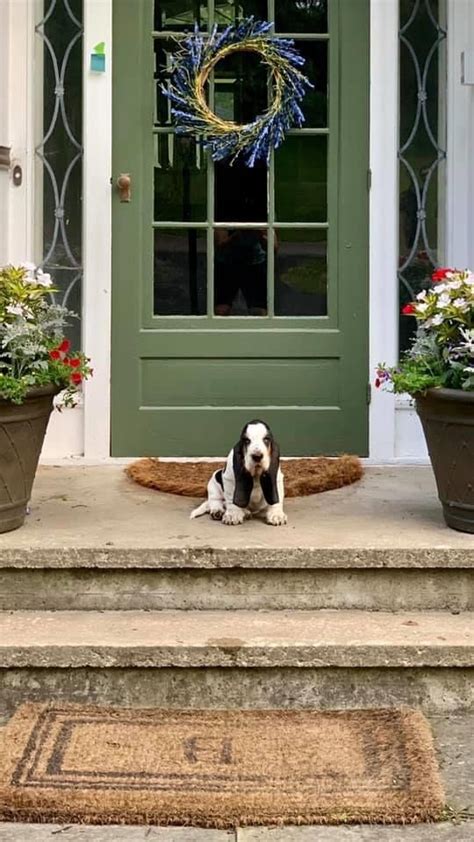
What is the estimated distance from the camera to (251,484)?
345cm

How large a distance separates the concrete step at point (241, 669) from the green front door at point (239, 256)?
1.74m

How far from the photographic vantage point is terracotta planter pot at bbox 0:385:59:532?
10.5 feet

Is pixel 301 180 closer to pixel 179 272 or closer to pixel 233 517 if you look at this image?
pixel 179 272

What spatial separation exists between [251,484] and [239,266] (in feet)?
4.40

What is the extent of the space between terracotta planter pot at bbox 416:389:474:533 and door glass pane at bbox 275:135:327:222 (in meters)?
1.42

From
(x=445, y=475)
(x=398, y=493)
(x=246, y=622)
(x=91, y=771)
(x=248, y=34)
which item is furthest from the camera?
(x=248, y=34)

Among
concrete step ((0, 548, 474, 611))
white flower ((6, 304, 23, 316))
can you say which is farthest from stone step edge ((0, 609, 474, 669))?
white flower ((6, 304, 23, 316))

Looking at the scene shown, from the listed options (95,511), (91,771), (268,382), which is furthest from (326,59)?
(91,771)

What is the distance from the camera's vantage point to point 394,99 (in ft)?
14.5

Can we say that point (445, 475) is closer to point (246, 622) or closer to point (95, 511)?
point (246, 622)

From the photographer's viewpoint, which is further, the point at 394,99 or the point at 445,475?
the point at 394,99

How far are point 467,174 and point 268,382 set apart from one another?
119cm

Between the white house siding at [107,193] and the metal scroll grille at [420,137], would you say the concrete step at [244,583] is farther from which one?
the metal scroll grille at [420,137]

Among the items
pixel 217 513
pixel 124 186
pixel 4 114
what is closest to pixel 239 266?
pixel 124 186
